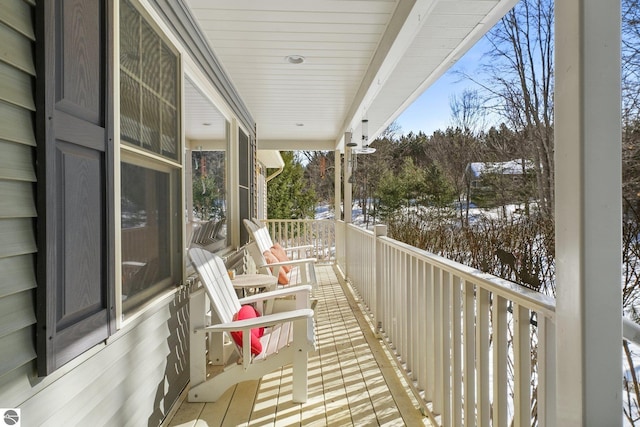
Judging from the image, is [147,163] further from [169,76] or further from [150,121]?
[169,76]

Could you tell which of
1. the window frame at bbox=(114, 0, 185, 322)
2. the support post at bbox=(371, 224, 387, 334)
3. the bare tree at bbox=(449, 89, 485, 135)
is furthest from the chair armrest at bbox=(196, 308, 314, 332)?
the bare tree at bbox=(449, 89, 485, 135)

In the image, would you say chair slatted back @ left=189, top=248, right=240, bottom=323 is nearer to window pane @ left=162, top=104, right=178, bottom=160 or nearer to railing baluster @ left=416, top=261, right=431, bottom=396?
window pane @ left=162, top=104, right=178, bottom=160

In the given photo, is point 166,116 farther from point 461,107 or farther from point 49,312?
point 461,107

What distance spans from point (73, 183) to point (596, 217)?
62.1 inches

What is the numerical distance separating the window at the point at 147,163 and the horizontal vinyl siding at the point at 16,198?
584mm

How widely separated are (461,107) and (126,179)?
209 inches

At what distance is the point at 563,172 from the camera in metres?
1.04

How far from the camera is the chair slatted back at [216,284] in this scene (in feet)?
7.73

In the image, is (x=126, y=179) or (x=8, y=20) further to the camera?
(x=126, y=179)

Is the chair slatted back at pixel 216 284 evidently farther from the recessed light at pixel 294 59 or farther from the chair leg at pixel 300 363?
the recessed light at pixel 294 59

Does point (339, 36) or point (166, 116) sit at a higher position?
point (339, 36)

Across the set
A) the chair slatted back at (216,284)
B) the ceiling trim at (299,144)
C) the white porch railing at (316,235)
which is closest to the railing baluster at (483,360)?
the chair slatted back at (216,284)

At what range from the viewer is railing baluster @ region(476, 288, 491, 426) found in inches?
61.5

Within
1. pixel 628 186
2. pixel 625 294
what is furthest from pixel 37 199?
pixel 625 294
